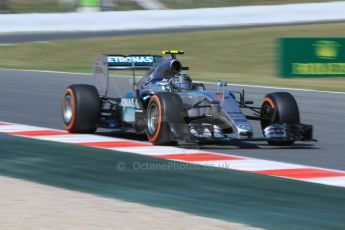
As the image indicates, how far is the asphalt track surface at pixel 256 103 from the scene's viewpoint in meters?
10.9

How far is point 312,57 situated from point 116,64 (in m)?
8.99

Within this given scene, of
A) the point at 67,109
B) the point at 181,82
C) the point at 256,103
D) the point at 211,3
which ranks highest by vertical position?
the point at 211,3

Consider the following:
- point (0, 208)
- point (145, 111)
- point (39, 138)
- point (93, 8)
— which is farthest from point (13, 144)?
point (93, 8)

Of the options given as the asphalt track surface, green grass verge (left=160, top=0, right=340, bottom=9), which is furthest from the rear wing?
green grass verge (left=160, top=0, right=340, bottom=9)

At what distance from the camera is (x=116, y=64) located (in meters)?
12.6

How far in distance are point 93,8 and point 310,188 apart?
30540 mm

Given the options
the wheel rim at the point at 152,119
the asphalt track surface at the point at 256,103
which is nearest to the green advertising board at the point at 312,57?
the asphalt track surface at the point at 256,103

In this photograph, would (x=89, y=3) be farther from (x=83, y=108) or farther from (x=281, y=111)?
(x=281, y=111)

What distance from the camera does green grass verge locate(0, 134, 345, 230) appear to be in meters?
7.36

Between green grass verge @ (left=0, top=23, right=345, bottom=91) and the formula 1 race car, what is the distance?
9.48m

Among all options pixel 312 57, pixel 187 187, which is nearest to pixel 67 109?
pixel 187 187

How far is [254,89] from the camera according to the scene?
19.8m

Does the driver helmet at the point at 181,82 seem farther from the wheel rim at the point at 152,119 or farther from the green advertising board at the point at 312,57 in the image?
the green advertising board at the point at 312,57

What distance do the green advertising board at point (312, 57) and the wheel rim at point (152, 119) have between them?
9810 millimetres
